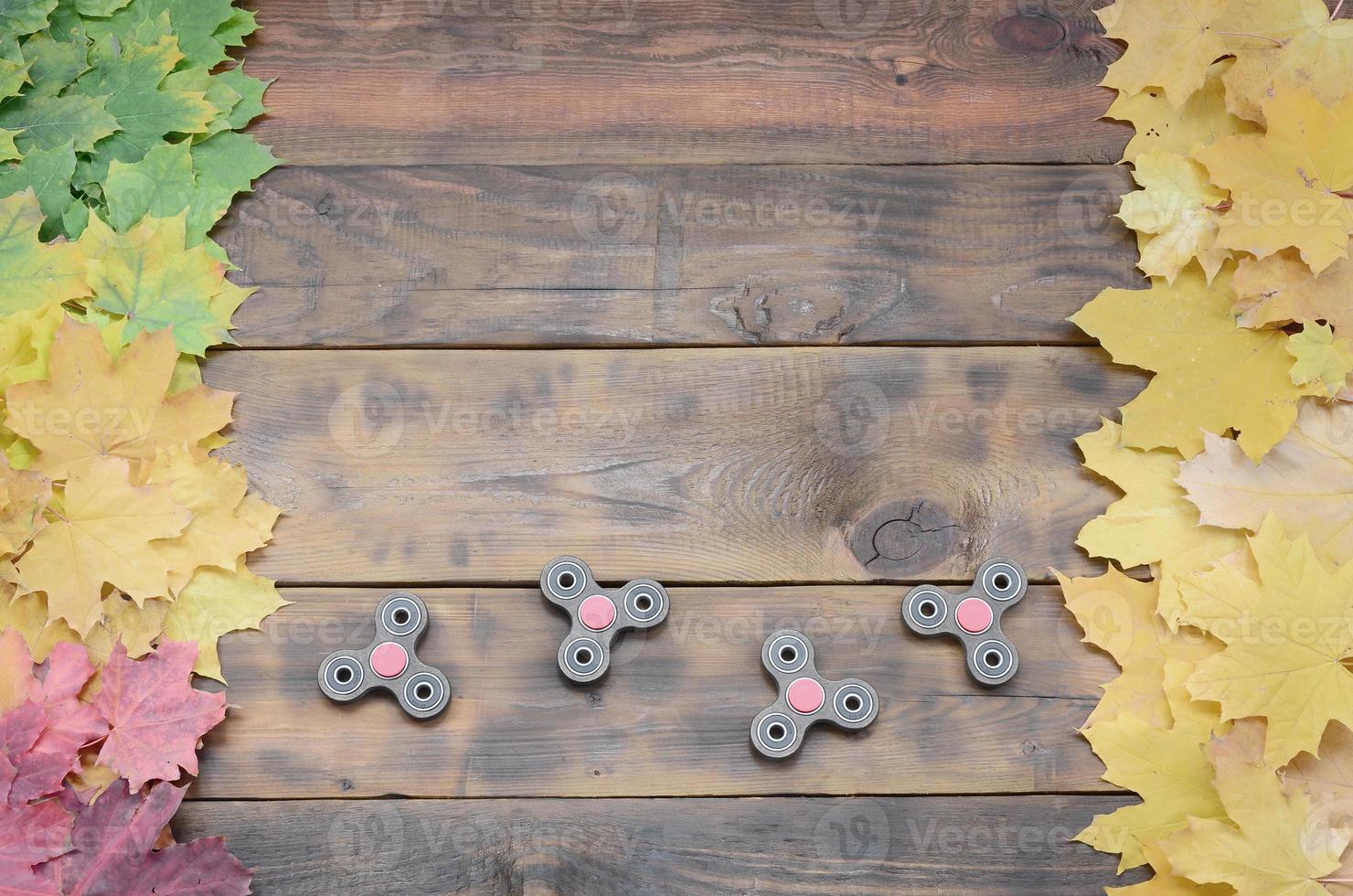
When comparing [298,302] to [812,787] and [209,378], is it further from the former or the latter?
[812,787]

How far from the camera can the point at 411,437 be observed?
120cm

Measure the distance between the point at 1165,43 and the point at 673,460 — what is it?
79 cm

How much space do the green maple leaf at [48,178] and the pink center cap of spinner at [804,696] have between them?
993 millimetres

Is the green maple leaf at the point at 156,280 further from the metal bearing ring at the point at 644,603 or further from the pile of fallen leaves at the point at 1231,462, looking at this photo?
the pile of fallen leaves at the point at 1231,462

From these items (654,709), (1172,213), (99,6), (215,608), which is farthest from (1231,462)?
(99,6)

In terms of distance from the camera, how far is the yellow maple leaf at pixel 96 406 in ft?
3.62

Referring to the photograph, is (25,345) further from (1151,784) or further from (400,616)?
(1151,784)

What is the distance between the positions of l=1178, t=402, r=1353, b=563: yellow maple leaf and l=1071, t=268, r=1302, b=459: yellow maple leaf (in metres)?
0.03

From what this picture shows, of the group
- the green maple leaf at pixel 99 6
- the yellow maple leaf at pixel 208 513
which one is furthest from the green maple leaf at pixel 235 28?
the yellow maple leaf at pixel 208 513

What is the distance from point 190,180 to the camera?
1231 mm

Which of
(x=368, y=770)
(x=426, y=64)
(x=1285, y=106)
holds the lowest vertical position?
(x=368, y=770)

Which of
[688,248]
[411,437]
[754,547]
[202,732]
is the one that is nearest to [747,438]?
[754,547]

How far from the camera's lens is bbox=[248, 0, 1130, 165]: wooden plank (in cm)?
129

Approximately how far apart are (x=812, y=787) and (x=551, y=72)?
0.91 metres
